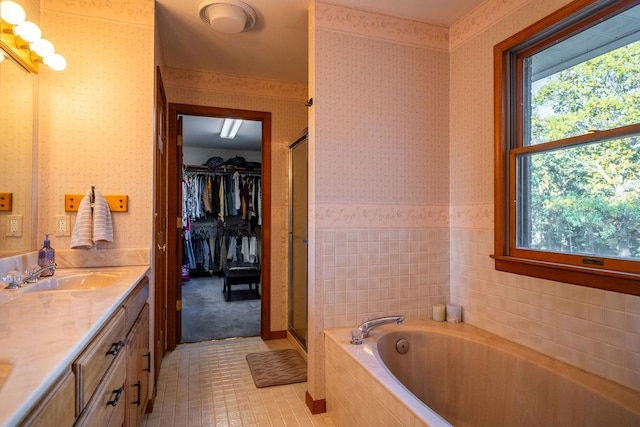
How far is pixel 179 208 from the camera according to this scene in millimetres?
3062

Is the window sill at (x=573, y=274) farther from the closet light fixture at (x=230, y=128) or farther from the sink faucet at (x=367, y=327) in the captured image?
the closet light fixture at (x=230, y=128)

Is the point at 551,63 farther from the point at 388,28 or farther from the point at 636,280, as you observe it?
the point at 636,280

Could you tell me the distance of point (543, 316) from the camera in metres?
1.74

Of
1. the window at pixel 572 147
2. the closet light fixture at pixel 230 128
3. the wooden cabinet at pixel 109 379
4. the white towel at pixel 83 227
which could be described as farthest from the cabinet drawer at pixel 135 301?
the closet light fixture at pixel 230 128

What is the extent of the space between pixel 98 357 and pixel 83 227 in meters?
1.08

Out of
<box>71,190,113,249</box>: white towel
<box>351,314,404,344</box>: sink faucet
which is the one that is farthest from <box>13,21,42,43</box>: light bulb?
<box>351,314,404,344</box>: sink faucet

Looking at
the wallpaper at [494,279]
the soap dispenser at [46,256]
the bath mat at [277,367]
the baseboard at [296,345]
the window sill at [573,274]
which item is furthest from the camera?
the baseboard at [296,345]

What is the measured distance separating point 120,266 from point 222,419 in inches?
40.9

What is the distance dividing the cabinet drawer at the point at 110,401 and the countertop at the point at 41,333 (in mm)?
209

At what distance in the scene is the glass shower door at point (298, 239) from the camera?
9.51 ft

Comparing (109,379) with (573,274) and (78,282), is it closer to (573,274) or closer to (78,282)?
(78,282)

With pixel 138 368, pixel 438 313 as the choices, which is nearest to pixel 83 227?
pixel 138 368

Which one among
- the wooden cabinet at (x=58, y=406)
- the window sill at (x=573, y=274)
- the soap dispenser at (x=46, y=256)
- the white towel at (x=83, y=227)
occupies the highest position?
the white towel at (x=83, y=227)

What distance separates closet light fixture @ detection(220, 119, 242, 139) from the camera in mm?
4559
